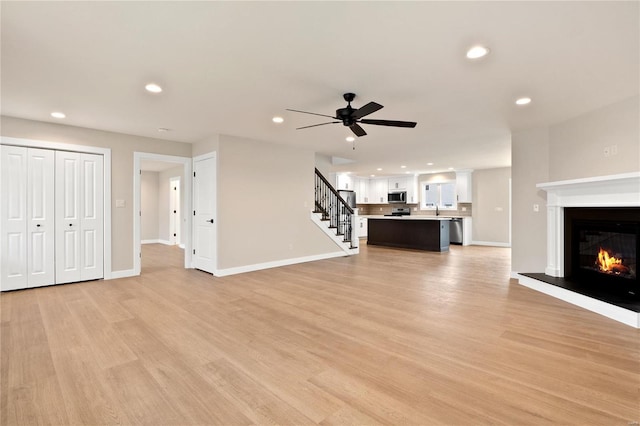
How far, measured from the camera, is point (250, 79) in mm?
3129

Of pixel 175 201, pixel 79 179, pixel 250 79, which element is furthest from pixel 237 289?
pixel 175 201

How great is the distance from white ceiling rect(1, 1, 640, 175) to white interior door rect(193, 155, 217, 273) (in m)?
1.22

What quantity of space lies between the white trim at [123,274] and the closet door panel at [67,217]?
0.47 metres

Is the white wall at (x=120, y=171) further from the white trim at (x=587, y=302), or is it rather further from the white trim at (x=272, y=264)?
the white trim at (x=587, y=302)

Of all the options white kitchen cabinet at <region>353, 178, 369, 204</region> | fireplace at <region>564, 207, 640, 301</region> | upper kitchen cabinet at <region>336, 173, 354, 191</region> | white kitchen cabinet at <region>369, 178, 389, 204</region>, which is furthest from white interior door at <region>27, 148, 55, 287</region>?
white kitchen cabinet at <region>369, 178, 389, 204</region>

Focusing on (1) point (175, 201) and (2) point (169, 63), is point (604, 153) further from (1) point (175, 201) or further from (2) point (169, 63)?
(1) point (175, 201)

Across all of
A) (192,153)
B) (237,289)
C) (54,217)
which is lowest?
(237,289)

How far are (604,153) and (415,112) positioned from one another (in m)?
2.49

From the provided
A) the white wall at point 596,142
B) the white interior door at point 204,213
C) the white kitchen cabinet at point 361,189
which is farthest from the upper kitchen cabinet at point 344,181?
the white wall at point 596,142

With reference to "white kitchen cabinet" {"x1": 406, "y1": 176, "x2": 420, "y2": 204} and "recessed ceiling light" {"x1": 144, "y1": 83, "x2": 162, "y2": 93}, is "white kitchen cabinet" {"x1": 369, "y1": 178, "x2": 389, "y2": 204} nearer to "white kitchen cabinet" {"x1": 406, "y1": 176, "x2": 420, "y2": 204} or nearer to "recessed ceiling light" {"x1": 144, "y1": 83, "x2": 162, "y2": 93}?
"white kitchen cabinet" {"x1": 406, "y1": 176, "x2": 420, "y2": 204}

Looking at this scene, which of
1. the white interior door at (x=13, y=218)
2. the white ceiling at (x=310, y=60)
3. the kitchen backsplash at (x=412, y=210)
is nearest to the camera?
the white ceiling at (x=310, y=60)

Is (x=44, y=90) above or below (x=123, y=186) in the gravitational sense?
above

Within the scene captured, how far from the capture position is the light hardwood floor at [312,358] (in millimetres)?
1770

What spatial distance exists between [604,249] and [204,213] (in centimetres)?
634
